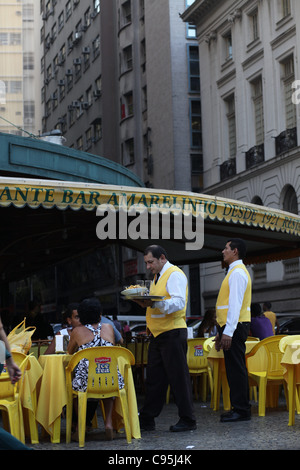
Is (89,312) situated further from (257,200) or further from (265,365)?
(257,200)

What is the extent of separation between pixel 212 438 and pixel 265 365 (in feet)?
6.94

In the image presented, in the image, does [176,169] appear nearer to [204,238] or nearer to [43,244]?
[43,244]

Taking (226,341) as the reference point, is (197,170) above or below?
above

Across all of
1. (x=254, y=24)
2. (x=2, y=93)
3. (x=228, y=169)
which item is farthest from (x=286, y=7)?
(x=2, y=93)

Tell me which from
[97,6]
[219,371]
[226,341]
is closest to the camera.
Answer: [226,341]

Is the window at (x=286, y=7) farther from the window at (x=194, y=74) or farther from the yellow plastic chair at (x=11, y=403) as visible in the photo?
the yellow plastic chair at (x=11, y=403)

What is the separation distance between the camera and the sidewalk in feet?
23.7

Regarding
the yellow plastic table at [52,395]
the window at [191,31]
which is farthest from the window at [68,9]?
the yellow plastic table at [52,395]

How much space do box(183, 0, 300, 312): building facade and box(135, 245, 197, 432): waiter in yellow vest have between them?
895 inches

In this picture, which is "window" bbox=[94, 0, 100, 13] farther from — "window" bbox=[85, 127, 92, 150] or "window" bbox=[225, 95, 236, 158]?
"window" bbox=[225, 95, 236, 158]

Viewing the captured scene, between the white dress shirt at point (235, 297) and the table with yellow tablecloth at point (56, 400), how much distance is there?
1.32 m

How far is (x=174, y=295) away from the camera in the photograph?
829cm

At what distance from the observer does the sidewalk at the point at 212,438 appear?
721 centimetres

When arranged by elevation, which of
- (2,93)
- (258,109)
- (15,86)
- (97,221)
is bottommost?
(97,221)
